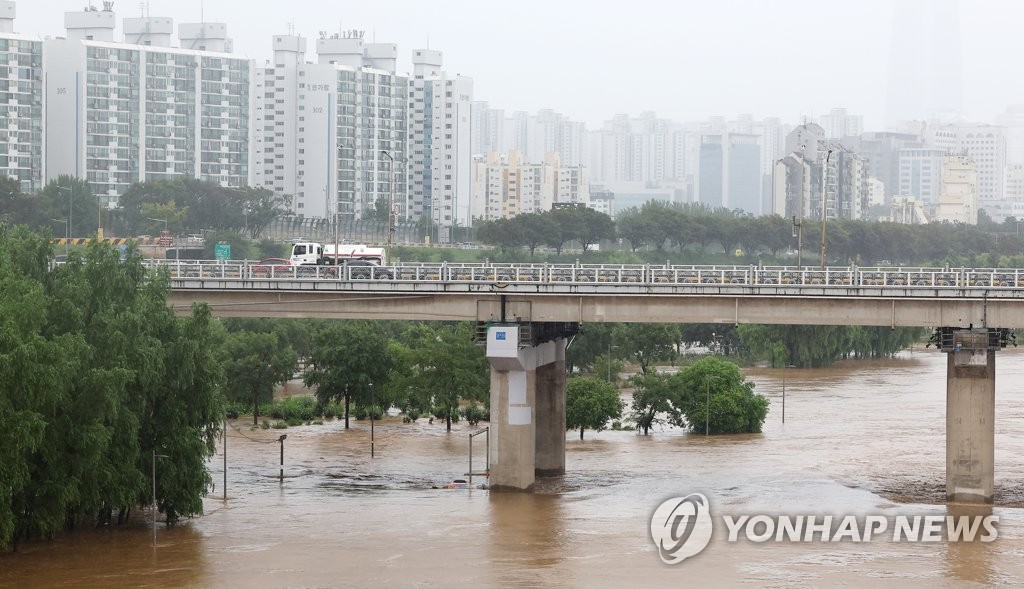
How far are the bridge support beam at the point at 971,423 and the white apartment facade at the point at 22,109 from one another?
145m

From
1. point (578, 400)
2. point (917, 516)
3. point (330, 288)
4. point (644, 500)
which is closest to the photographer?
point (917, 516)

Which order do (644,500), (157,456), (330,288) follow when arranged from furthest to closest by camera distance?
(330,288) < (644,500) < (157,456)

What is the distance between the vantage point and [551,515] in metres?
52.2

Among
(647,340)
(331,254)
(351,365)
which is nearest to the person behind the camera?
(331,254)

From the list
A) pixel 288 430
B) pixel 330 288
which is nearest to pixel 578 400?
pixel 288 430

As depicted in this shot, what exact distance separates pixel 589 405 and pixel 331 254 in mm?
14461

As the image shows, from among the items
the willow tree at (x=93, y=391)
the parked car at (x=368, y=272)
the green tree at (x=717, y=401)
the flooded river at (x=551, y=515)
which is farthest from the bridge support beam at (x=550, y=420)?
the willow tree at (x=93, y=391)

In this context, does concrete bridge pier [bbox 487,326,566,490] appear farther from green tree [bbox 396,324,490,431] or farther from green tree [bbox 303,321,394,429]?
green tree [bbox 303,321,394,429]

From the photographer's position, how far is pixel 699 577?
42.9 meters

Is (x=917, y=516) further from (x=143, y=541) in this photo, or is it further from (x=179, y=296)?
(x=179, y=296)

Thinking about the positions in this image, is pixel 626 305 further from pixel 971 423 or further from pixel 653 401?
pixel 653 401

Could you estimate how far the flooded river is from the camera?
42969mm

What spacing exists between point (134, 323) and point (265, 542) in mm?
7835

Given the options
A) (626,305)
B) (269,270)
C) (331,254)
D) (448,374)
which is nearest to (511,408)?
(626,305)
